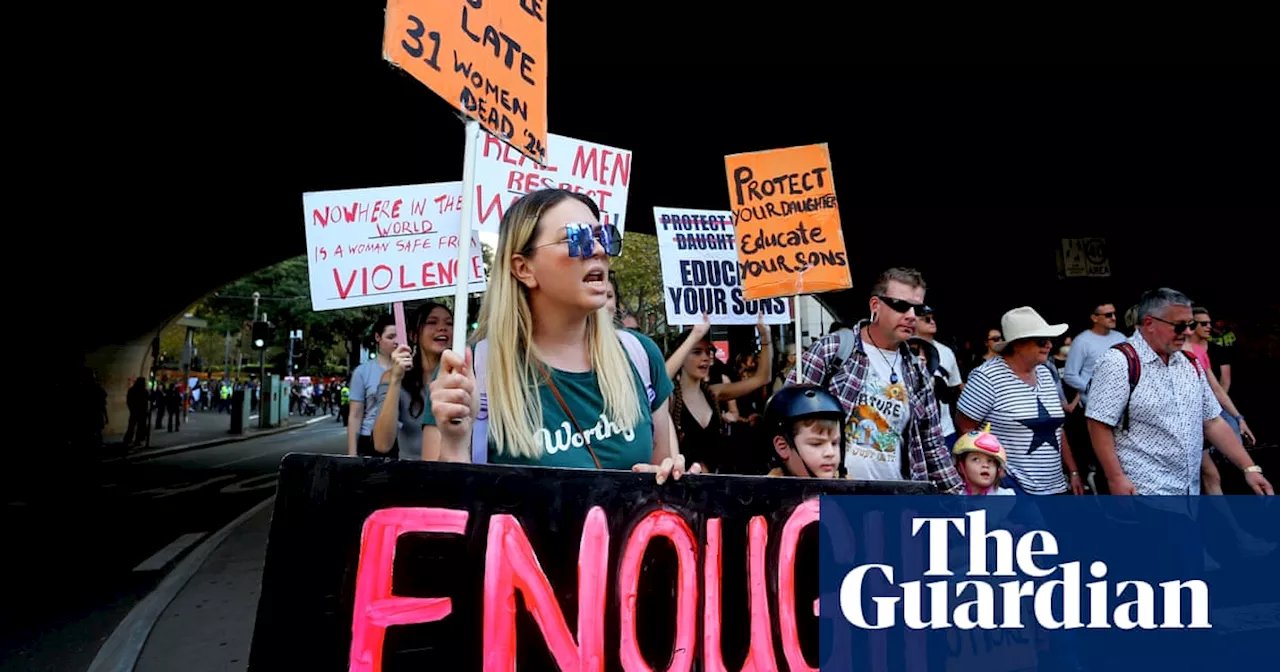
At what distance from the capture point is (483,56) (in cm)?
268

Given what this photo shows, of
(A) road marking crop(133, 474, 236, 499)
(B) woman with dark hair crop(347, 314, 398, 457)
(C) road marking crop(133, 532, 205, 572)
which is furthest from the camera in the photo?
(A) road marking crop(133, 474, 236, 499)

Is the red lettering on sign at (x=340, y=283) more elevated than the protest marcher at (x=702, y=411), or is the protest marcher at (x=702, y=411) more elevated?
the red lettering on sign at (x=340, y=283)

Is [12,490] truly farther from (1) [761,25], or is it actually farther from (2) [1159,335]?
(2) [1159,335]

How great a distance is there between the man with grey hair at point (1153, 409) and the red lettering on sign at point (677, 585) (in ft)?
10.8

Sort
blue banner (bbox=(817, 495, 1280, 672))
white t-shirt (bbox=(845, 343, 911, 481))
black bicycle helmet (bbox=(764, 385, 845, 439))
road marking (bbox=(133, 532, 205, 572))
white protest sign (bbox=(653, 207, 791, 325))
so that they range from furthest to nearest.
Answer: road marking (bbox=(133, 532, 205, 572))
white protest sign (bbox=(653, 207, 791, 325))
white t-shirt (bbox=(845, 343, 911, 481))
black bicycle helmet (bbox=(764, 385, 845, 439))
blue banner (bbox=(817, 495, 1280, 672))

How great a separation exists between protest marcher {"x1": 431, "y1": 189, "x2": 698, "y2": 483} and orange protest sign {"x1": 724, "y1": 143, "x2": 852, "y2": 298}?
2774 millimetres

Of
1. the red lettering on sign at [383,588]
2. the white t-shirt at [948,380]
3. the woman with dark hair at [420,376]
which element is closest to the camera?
the red lettering on sign at [383,588]

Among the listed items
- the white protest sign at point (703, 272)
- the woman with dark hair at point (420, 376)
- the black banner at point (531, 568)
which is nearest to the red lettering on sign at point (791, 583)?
the black banner at point (531, 568)

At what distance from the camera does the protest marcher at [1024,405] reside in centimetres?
437

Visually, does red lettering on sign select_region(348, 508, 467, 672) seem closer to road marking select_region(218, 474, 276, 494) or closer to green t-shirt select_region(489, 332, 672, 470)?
green t-shirt select_region(489, 332, 672, 470)

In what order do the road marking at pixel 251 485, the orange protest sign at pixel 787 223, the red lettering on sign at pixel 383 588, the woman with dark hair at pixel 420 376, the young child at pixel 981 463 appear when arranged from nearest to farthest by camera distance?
the red lettering on sign at pixel 383 588 → the young child at pixel 981 463 → the woman with dark hair at pixel 420 376 → the orange protest sign at pixel 787 223 → the road marking at pixel 251 485

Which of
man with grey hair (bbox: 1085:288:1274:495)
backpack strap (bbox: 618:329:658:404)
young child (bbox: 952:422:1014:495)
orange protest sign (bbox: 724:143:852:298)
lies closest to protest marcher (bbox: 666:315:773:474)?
orange protest sign (bbox: 724:143:852:298)

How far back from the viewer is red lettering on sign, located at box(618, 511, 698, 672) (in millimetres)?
1786

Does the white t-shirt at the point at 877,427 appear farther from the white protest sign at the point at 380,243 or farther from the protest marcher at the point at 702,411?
the white protest sign at the point at 380,243
